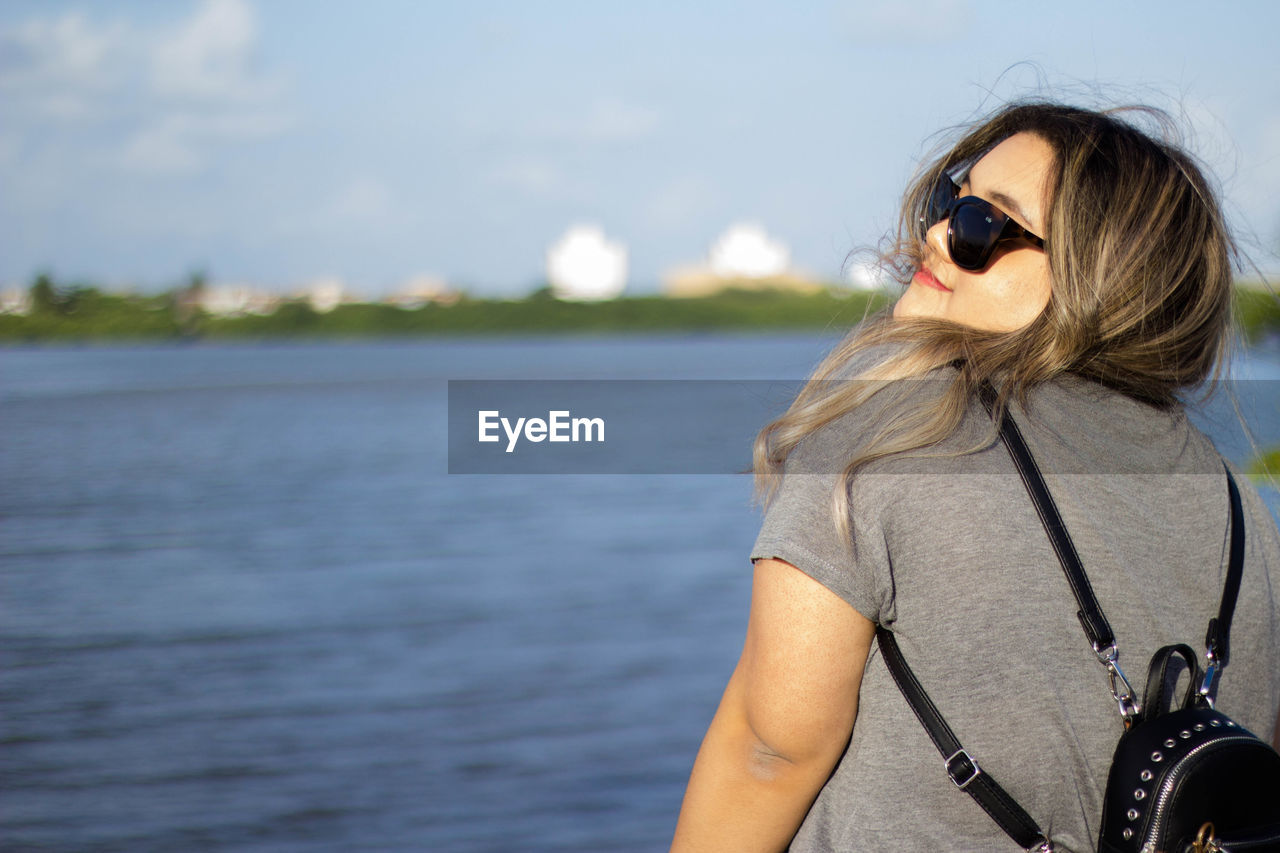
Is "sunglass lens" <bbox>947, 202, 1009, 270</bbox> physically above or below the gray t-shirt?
above

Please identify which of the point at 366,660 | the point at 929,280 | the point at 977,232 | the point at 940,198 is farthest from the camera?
the point at 366,660

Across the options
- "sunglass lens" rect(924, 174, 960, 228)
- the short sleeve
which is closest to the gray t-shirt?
the short sleeve

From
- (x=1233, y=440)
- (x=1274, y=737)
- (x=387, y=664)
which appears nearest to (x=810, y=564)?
(x=1274, y=737)

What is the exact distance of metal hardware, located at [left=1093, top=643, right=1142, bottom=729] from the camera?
48.9 inches

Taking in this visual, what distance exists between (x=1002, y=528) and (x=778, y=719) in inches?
12.6

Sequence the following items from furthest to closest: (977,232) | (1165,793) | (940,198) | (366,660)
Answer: (366,660) → (940,198) → (977,232) → (1165,793)

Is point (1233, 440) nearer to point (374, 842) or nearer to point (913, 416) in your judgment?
point (913, 416)

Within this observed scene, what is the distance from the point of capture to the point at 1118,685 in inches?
49.5

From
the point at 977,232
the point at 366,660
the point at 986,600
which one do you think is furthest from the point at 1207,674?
the point at 366,660

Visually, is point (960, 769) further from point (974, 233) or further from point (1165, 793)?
point (974, 233)

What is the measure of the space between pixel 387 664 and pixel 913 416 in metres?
6.49

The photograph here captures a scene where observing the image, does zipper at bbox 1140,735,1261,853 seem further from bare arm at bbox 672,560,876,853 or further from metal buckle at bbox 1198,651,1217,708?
bare arm at bbox 672,560,876,853

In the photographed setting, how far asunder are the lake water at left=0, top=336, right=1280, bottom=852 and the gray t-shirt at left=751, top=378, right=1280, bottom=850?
76 cm

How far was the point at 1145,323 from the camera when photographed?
1.40m
